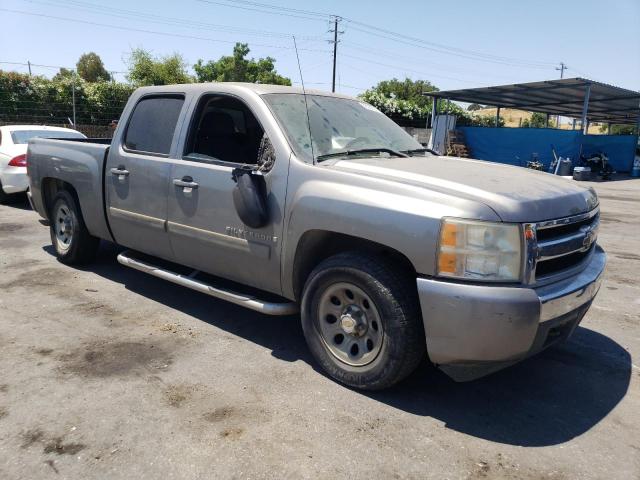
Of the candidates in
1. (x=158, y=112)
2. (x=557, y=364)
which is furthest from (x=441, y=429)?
(x=158, y=112)

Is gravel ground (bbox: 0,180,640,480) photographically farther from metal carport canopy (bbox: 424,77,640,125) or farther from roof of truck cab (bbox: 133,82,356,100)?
metal carport canopy (bbox: 424,77,640,125)

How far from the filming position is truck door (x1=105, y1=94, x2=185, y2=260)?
14.9 ft

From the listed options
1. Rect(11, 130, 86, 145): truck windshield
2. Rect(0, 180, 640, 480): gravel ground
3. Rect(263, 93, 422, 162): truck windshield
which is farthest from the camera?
Rect(11, 130, 86, 145): truck windshield

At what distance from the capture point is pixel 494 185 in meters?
3.21

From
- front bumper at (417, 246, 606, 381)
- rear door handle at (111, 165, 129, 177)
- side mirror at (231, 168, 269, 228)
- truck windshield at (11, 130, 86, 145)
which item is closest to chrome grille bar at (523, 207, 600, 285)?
front bumper at (417, 246, 606, 381)

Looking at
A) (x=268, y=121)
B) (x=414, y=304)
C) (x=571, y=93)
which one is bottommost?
(x=414, y=304)

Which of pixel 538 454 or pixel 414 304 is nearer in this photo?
pixel 538 454

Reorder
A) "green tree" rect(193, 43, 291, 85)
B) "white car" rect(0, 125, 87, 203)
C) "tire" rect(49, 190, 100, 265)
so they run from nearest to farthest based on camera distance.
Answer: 1. "tire" rect(49, 190, 100, 265)
2. "white car" rect(0, 125, 87, 203)
3. "green tree" rect(193, 43, 291, 85)

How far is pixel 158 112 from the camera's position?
4797 mm

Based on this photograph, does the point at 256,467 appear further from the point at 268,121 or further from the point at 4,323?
the point at 4,323

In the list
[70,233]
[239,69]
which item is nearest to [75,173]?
[70,233]

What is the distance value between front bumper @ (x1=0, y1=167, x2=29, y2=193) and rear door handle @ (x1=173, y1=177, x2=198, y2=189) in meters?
6.79

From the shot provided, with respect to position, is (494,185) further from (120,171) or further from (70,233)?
(70,233)

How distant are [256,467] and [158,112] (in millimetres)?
3329
